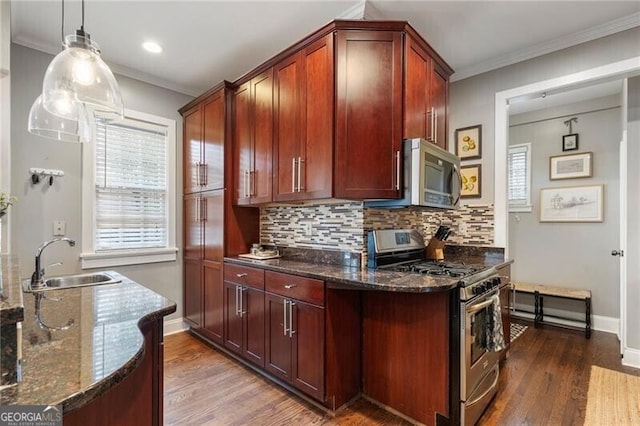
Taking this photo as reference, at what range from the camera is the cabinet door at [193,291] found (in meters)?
3.29

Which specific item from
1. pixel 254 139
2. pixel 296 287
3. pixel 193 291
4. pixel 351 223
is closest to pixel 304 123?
pixel 254 139

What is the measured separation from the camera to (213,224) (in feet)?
10.2

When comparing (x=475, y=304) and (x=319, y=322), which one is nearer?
(x=475, y=304)

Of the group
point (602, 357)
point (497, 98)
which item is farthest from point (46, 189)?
point (602, 357)

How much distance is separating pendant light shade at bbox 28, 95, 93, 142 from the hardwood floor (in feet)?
6.17

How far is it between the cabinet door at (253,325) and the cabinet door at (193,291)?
89cm

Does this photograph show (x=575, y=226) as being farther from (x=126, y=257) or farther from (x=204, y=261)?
(x=126, y=257)

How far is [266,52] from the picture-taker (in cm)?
292

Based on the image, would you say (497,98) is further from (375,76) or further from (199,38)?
(199,38)

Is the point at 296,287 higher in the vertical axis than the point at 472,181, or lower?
lower

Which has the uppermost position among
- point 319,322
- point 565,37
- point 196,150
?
point 565,37

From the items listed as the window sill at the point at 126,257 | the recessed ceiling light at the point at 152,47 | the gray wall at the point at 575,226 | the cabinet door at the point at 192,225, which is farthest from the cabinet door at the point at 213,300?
the gray wall at the point at 575,226

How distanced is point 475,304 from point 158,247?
3.15m

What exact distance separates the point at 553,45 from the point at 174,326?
15.1 ft
